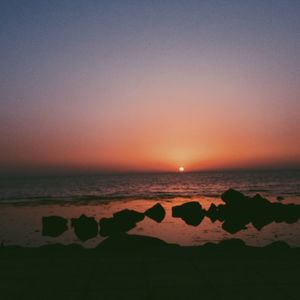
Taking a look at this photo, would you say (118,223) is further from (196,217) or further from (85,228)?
(196,217)

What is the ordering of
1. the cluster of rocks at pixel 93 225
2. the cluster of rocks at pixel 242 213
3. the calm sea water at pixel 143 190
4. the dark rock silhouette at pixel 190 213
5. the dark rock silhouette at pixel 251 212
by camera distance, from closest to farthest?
the cluster of rocks at pixel 93 225
the dark rock silhouette at pixel 251 212
the cluster of rocks at pixel 242 213
the dark rock silhouette at pixel 190 213
the calm sea water at pixel 143 190

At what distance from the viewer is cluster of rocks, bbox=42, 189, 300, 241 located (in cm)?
1597

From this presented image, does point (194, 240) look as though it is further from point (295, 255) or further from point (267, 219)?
point (295, 255)

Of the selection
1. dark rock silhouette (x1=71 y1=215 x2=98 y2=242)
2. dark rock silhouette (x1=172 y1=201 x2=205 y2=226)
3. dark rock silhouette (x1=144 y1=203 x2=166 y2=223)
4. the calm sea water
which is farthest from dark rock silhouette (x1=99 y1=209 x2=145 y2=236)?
the calm sea water

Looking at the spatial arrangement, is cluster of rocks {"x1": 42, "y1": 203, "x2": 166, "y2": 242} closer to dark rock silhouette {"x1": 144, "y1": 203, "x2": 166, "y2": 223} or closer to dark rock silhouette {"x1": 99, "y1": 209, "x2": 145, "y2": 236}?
dark rock silhouette {"x1": 99, "y1": 209, "x2": 145, "y2": 236}

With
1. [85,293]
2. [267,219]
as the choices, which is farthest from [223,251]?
[267,219]

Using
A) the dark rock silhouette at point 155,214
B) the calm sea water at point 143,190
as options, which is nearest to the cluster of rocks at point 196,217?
the dark rock silhouette at point 155,214

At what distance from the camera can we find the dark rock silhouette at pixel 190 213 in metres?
18.3

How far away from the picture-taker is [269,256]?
7801 millimetres

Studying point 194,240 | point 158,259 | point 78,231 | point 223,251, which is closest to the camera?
point 158,259

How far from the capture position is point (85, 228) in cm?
1588

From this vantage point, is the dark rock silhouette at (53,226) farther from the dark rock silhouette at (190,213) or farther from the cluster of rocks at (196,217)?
the dark rock silhouette at (190,213)

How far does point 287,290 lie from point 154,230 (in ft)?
36.7

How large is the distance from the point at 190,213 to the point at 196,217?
1.21 feet
